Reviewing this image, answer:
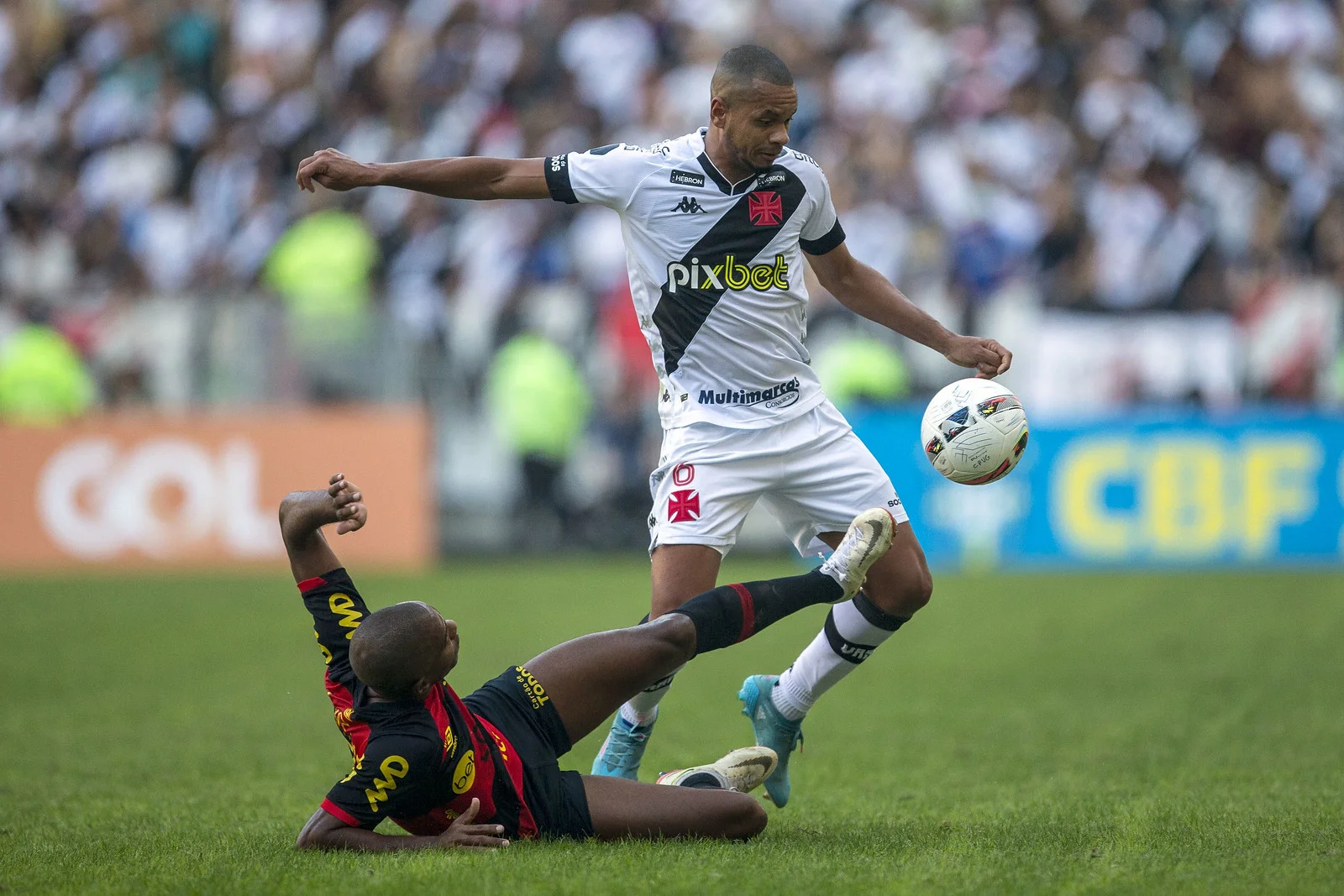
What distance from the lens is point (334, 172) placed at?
545 cm

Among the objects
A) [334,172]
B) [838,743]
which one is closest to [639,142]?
[838,743]

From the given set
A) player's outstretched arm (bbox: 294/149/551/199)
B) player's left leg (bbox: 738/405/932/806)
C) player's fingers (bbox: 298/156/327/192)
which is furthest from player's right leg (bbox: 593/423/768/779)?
player's fingers (bbox: 298/156/327/192)

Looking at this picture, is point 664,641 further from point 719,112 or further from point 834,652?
point 719,112

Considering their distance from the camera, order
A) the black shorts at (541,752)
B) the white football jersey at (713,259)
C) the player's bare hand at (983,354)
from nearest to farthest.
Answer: the black shorts at (541,752) < the white football jersey at (713,259) < the player's bare hand at (983,354)

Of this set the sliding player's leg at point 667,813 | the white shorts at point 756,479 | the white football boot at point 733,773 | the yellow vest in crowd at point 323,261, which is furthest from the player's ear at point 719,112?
the yellow vest in crowd at point 323,261

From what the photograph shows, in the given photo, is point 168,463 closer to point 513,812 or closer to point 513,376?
point 513,376

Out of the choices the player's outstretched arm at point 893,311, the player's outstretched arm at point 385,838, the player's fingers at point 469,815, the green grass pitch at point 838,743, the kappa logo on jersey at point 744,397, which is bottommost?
the green grass pitch at point 838,743

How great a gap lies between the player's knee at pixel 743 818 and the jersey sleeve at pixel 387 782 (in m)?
0.98

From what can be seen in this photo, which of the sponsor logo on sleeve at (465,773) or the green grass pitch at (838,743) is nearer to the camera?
the green grass pitch at (838,743)

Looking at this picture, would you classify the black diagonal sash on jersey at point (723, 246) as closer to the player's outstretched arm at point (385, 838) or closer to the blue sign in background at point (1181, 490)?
the player's outstretched arm at point (385, 838)

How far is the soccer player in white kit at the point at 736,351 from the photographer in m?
5.84

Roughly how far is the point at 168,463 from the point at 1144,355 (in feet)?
31.5

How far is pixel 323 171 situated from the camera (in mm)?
5473

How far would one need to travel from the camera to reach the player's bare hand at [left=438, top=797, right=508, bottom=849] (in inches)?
194
